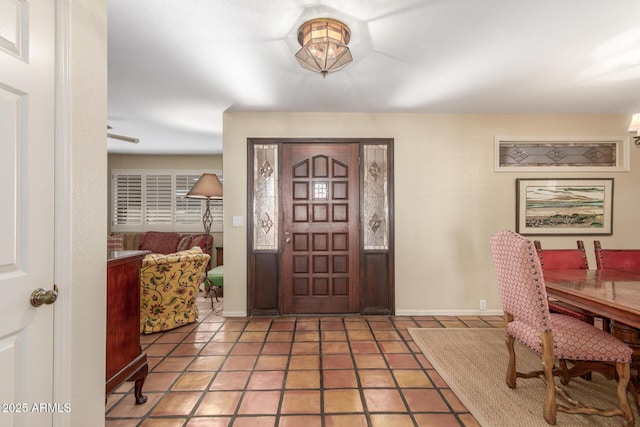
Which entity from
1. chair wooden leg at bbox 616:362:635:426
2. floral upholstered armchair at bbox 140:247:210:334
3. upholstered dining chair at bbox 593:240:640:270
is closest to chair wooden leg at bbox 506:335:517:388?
chair wooden leg at bbox 616:362:635:426

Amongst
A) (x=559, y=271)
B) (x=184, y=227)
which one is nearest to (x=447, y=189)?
(x=559, y=271)

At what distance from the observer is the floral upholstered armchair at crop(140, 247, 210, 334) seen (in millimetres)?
3109

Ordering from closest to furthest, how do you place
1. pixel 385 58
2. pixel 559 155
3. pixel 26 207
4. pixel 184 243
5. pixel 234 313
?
1. pixel 26 207
2. pixel 385 58
3. pixel 234 313
4. pixel 559 155
5. pixel 184 243

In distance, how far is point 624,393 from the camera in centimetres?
165

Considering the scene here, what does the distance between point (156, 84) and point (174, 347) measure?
8.37ft

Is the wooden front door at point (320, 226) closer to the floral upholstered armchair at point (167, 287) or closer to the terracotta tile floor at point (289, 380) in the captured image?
the terracotta tile floor at point (289, 380)

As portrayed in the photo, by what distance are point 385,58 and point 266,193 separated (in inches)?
80.6

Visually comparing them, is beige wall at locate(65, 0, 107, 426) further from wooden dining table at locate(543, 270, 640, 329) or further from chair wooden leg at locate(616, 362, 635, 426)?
chair wooden leg at locate(616, 362, 635, 426)

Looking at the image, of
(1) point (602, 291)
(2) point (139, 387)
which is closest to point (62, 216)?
(2) point (139, 387)

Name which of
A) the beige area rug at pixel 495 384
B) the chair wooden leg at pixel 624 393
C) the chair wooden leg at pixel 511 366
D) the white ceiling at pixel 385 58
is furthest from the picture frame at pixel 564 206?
the chair wooden leg at pixel 624 393

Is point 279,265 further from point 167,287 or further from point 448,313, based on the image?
point 448,313

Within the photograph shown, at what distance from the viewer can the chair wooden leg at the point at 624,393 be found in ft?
5.44

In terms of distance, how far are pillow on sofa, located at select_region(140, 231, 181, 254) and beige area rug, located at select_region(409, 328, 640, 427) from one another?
433 centimetres

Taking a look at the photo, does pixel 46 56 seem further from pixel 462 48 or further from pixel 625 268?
pixel 625 268
